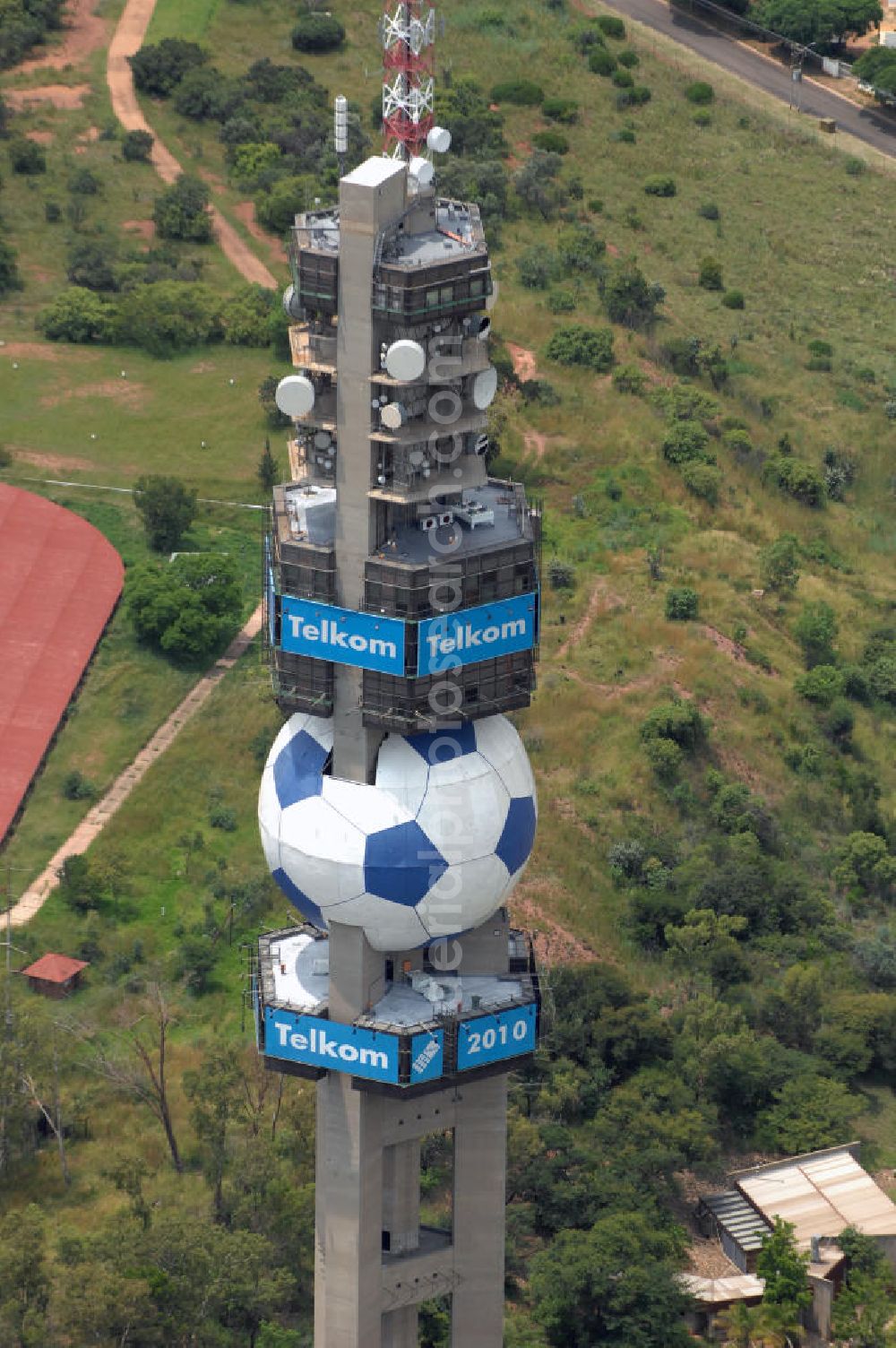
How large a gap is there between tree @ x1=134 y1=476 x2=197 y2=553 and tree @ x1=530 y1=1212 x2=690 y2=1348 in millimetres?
50362

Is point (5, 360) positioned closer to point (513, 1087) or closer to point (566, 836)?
point (566, 836)

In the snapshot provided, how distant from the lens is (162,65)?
639ft

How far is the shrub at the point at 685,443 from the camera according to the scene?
157875mm

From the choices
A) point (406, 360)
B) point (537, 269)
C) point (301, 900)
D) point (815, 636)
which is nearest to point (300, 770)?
point (301, 900)

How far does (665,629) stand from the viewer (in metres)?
144

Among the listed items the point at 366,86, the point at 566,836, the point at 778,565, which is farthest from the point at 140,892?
the point at 366,86

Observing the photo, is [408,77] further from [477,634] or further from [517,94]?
[517,94]

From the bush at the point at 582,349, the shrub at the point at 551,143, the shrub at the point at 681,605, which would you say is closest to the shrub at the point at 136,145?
the shrub at the point at 551,143

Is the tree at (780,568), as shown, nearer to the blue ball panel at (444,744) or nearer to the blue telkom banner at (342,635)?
the blue ball panel at (444,744)

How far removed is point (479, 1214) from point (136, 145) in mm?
111918

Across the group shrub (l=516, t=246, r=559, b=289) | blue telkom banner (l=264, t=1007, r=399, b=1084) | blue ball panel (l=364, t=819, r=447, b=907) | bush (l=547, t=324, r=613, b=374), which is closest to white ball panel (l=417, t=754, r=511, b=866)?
blue ball panel (l=364, t=819, r=447, b=907)

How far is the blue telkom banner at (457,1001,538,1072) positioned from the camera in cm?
8394

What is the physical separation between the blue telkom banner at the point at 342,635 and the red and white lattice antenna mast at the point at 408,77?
12529 mm

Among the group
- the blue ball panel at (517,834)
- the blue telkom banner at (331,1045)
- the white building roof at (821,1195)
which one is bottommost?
the white building roof at (821,1195)
